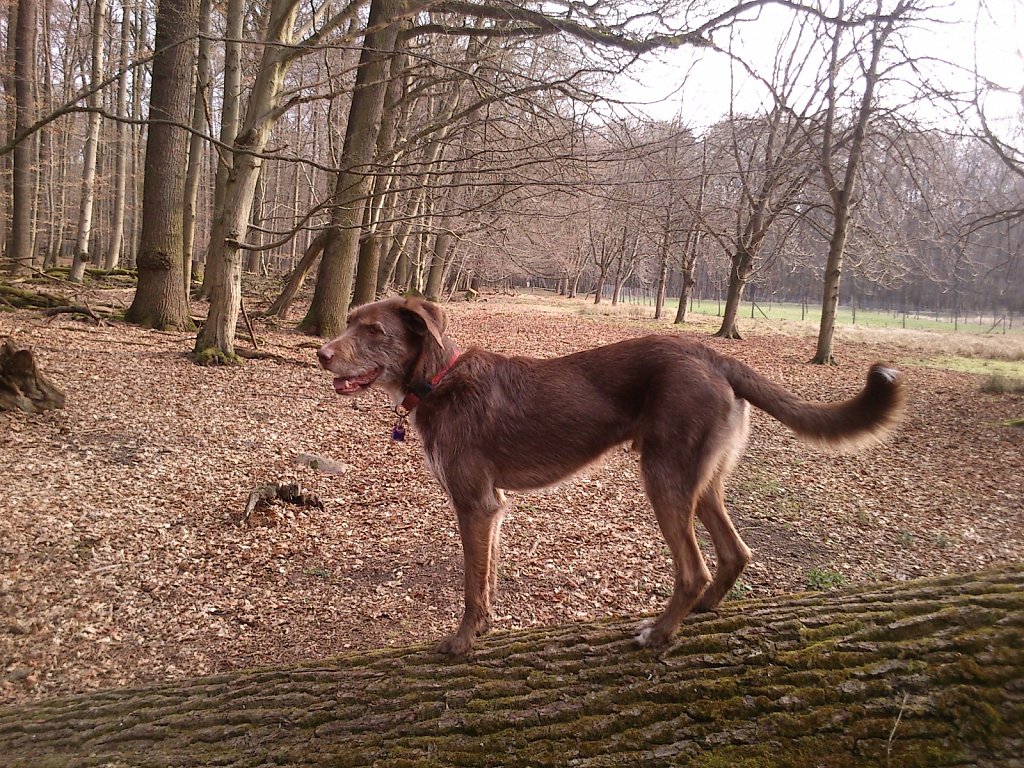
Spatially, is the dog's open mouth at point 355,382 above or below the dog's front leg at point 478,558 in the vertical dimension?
above

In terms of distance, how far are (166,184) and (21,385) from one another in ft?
22.1

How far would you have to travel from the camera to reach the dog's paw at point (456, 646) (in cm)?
307

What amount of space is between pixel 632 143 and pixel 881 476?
19.2ft

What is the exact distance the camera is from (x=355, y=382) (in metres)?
3.40

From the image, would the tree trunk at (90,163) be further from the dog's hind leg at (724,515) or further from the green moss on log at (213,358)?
the dog's hind leg at (724,515)

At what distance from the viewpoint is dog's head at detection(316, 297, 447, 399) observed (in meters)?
3.37

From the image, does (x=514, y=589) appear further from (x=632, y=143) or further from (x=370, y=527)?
(x=632, y=143)

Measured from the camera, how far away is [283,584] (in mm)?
5289

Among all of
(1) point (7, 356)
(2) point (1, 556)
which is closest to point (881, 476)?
(2) point (1, 556)

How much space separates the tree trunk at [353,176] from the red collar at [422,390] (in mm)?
9972

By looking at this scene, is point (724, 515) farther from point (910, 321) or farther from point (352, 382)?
point (910, 321)

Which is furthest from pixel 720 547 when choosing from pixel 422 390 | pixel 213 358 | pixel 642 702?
pixel 213 358

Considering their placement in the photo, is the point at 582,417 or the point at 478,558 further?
the point at 478,558

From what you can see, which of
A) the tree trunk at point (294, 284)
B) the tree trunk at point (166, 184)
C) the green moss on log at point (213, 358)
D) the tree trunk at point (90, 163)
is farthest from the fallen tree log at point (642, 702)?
the tree trunk at point (90, 163)
